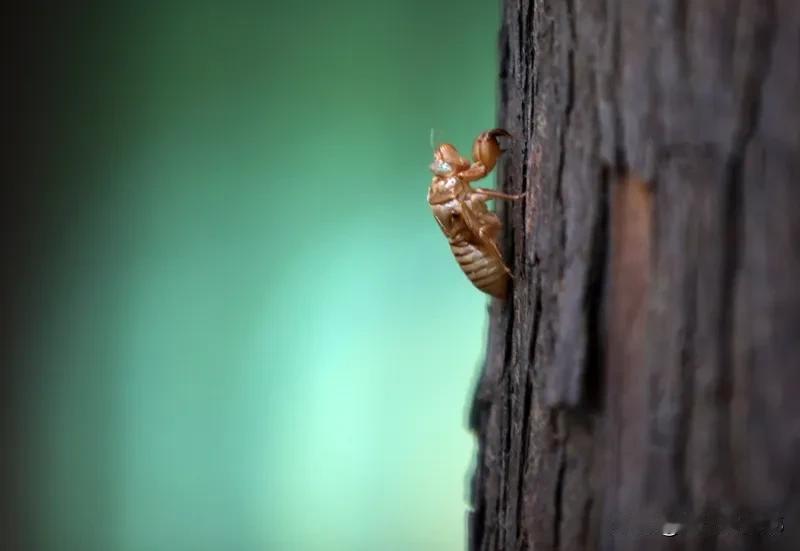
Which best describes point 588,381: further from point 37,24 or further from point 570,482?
point 37,24

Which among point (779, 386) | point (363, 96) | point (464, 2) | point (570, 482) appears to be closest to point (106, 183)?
point (363, 96)

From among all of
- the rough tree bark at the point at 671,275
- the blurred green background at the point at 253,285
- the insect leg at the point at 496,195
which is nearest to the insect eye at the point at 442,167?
the insect leg at the point at 496,195

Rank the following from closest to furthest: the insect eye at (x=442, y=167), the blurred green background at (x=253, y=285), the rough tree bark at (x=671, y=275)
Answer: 1. the rough tree bark at (x=671, y=275)
2. the insect eye at (x=442, y=167)
3. the blurred green background at (x=253, y=285)

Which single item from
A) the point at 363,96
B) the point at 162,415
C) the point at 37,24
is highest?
the point at 37,24

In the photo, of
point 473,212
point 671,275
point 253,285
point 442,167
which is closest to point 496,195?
point 473,212

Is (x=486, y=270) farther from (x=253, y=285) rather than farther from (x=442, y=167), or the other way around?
(x=253, y=285)

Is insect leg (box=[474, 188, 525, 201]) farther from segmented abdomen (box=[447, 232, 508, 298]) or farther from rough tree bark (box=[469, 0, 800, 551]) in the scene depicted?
rough tree bark (box=[469, 0, 800, 551])

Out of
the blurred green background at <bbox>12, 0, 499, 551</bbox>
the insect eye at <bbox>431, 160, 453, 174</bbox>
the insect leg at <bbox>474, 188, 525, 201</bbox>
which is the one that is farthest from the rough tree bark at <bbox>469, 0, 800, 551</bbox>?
the blurred green background at <bbox>12, 0, 499, 551</bbox>

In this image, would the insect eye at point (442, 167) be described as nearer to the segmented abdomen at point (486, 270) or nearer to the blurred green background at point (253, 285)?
the segmented abdomen at point (486, 270)
